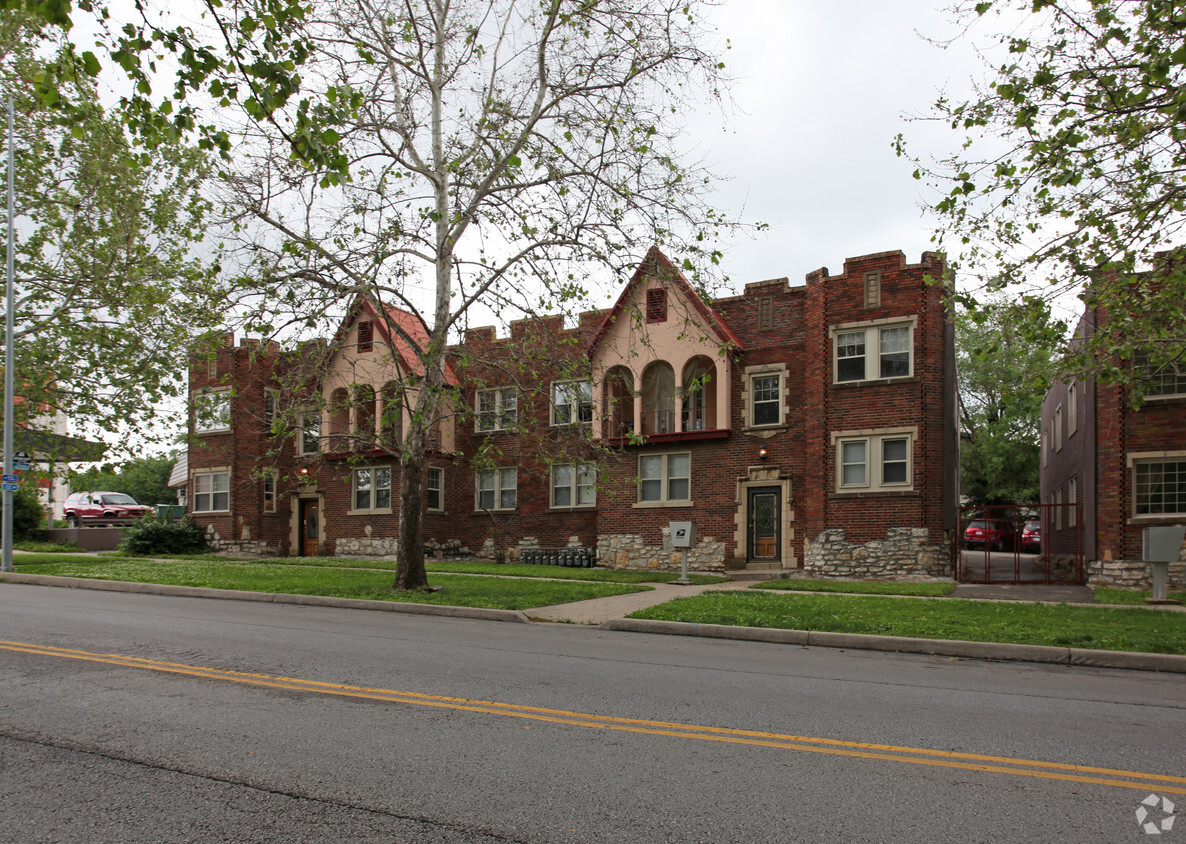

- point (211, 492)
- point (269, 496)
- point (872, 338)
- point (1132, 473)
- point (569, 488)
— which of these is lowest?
point (269, 496)

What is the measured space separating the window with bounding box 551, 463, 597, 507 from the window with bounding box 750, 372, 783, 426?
5663 mm

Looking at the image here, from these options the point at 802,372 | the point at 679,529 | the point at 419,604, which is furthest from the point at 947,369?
the point at 419,604

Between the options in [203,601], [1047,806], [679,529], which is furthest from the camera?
[679,529]

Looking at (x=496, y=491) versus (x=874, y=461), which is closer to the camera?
(x=874, y=461)

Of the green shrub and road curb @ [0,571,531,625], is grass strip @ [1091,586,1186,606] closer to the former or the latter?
road curb @ [0,571,531,625]

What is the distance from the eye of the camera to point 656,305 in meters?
24.1

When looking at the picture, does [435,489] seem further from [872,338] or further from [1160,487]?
[1160,487]

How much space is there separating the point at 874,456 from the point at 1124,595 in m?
6.36

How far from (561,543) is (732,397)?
23.7 ft

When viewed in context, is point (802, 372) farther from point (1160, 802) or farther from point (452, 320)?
point (1160, 802)

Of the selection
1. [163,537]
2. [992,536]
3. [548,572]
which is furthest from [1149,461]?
[163,537]

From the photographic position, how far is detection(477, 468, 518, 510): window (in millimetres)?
27875

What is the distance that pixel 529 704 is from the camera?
21.1ft

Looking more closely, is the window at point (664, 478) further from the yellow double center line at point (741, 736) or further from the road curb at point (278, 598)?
the yellow double center line at point (741, 736)
